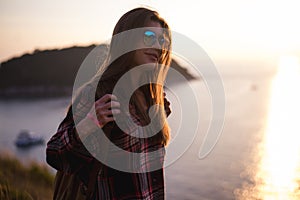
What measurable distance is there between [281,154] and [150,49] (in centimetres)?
518

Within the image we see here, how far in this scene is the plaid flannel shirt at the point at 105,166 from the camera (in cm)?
87

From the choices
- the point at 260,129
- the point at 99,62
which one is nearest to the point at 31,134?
the point at 260,129

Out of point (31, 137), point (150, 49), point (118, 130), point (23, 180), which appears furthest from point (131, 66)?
point (31, 137)

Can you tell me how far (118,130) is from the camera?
94cm

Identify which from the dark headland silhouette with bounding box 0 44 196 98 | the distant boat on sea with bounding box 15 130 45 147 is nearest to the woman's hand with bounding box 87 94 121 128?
the dark headland silhouette with bounding box 0 44 196 98

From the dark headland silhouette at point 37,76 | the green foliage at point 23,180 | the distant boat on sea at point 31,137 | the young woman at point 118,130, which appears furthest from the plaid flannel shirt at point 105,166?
the distant boat on sea at point 31,137

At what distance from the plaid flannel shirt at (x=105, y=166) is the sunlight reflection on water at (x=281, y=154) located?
83.3 inches

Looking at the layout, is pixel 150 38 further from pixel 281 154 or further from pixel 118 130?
pixel 281 154

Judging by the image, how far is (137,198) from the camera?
962 mm

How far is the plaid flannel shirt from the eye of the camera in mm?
871

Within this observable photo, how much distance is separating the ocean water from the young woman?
11.2 inches

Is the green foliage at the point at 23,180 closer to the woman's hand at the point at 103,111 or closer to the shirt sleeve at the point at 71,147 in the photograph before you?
the shirt sleeve at the point at 71,147

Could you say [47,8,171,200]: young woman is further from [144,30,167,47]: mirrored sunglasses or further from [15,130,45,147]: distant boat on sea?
[15,130,45,147]: distant boat on sea

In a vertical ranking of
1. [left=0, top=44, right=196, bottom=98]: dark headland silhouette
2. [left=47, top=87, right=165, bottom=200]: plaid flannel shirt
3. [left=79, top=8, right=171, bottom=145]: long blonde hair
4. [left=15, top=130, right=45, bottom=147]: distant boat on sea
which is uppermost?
[left=0, top=44, right=196, bottom=98]: dark headland silhouette
